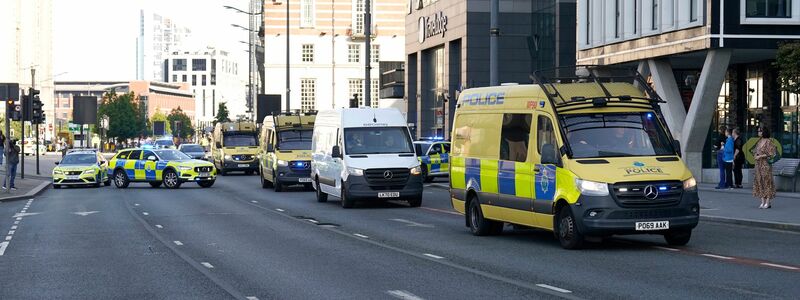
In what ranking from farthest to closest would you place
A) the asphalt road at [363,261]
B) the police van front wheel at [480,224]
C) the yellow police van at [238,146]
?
the yellow police van at [238,146]
the police van front wheel at [480,224]
the asphalt road at [363,261]

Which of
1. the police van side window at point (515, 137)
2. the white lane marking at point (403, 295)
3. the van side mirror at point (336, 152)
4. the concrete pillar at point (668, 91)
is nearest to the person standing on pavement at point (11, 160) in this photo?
the van side mirror at point (336, 152)

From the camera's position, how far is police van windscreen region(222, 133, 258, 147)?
198 ft

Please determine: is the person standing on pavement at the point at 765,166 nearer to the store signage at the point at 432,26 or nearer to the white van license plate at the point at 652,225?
the white van license plate at the point at 652,225

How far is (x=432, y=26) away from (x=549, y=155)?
2383 inches

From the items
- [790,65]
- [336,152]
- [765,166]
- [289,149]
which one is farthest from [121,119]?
[765,166]

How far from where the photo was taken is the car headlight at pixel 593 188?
16.9 m

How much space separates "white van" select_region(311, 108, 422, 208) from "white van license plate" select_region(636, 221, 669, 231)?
12681 millimetres

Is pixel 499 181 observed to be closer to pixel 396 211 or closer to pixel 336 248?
pixel 336 248

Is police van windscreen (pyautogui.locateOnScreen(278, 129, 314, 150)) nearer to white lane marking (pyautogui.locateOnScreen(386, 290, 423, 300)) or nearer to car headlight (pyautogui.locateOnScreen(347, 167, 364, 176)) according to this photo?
car headlight (pyautogui.locateOnScreen(347, 167, 364, 176))

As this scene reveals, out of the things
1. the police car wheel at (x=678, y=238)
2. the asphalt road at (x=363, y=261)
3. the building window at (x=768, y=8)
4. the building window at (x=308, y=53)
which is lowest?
the asphalt road at (x=363, y=261)

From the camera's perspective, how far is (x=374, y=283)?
13680mm

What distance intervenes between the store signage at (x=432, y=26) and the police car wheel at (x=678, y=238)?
57.3 metres

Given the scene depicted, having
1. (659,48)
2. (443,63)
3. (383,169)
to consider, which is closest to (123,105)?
(443,63)

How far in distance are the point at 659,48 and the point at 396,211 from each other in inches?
690
